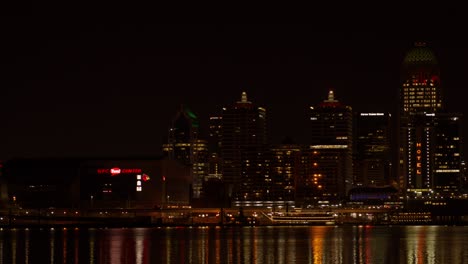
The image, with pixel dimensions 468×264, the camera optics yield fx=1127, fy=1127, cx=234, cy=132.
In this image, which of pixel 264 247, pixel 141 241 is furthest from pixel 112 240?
pixel 264 247

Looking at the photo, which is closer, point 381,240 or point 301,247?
point 301,247

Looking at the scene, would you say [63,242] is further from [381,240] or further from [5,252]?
[381,240]

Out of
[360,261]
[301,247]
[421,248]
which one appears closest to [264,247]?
[301,247]

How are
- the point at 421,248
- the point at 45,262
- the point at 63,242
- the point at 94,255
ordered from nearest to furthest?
the point at 45,262, the point at 94,255, the point at 421,248, the point at 63,242

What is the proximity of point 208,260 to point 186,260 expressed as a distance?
2.02 meters

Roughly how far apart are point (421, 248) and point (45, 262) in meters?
41.6

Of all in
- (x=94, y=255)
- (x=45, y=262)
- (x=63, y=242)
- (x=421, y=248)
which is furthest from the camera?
(x=63, y=242)

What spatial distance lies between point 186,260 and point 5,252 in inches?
831

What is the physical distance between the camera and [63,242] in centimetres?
13450

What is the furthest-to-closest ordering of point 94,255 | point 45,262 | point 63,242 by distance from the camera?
point 63,242 < point 94,255 < point 45,262

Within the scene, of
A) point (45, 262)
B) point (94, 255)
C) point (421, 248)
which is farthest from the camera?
point (421, 248)

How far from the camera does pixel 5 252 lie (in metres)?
111

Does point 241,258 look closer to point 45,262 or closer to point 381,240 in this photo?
point 45,262

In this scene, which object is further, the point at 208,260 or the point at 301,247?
the point at 301,247
